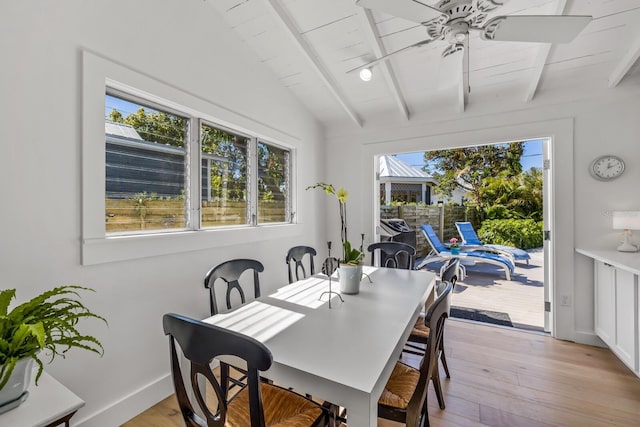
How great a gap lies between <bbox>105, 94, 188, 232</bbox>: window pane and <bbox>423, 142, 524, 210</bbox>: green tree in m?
6.90

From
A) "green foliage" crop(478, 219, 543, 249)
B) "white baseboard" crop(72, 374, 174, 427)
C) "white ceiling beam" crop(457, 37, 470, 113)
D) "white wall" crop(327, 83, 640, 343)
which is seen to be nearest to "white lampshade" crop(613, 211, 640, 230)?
"white wall" crop(327, 83, 640, 343)

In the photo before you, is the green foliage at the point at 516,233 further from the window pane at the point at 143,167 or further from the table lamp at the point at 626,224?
the window pane at the point at 143,167

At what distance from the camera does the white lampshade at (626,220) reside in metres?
2.45

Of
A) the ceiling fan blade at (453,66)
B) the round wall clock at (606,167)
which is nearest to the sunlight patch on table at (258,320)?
the ceiling fan blade at (453,66)

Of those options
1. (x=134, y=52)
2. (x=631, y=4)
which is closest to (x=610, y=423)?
(x=631, y=4)

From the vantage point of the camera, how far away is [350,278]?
192 cm

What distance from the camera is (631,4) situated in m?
1.97

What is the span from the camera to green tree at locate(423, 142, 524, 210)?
758 cm

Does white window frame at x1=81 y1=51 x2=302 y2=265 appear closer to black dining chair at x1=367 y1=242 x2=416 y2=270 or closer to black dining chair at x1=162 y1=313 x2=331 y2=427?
black dining chair at x1=162 y1=313 x2=331 y2=427

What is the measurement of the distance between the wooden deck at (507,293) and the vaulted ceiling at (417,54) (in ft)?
8.10

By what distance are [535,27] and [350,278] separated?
68.5 inches

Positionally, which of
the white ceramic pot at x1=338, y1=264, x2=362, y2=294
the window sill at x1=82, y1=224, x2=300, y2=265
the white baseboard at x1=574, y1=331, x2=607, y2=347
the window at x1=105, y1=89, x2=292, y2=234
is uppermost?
the window at x1=105, y1=89, x2=292, y2=234

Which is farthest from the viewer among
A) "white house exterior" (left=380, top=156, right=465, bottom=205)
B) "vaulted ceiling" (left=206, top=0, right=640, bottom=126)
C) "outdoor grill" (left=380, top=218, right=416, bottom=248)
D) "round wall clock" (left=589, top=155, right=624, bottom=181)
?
"white house exterior" (left=380, top=156, right=465, bottom=205)

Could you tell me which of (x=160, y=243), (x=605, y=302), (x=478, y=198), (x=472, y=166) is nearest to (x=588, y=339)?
(x=605, y=302)
